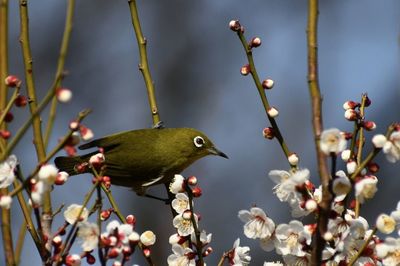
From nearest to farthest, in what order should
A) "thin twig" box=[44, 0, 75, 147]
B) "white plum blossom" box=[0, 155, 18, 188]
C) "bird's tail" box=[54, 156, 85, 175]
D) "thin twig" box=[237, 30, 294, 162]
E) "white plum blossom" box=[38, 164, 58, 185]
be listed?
1. "thin twig" box=[44, 0, 75, 147]
2. "white plum blossom" box=[38, 164, 58, 185]
3. "white plum blossom" box=[0, 155, 18, 188]
4. "thin twig" box=[237, 30, 294, 162]
5. "bird's tail" box=[54, 156, 85, 175]

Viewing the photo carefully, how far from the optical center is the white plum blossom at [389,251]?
247 cm

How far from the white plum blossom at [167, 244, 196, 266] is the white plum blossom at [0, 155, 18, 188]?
35.4 inches

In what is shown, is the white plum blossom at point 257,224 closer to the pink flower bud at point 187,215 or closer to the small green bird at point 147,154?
the pink flower bud at point 187,215

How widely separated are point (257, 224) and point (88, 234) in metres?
0.71

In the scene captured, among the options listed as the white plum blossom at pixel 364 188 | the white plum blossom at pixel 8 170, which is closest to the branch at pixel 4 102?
the white plum blossom at pixel 8 170

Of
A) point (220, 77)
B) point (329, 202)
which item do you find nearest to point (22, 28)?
point (329, 202)

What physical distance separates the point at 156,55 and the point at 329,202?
12.2 metres

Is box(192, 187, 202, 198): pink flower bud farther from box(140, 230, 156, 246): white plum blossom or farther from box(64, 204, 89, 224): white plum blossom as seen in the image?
box(64, 204, 89, 224): white plum blossom

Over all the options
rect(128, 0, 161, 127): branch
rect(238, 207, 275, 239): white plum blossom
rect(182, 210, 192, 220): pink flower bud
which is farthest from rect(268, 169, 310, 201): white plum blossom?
rect(128, 0, 161, 127): branch

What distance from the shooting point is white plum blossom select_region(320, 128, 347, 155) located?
2188mm

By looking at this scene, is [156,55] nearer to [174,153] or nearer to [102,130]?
[102,130]

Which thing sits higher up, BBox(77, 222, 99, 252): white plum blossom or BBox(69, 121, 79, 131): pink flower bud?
BBox(69, 121, 79, 131): pink flower bud

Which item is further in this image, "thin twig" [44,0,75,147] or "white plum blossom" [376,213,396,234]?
"white plum blossom" [376,213,396,234]

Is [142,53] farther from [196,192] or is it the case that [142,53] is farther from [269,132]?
[269,132]
